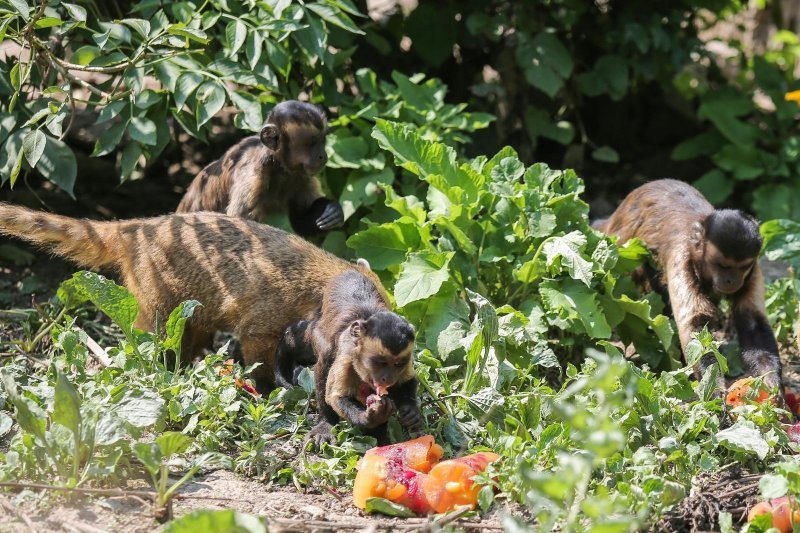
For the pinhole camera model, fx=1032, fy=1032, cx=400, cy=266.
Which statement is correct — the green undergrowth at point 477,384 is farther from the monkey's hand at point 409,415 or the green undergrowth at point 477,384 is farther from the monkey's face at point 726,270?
the monkey's face at point 726,270

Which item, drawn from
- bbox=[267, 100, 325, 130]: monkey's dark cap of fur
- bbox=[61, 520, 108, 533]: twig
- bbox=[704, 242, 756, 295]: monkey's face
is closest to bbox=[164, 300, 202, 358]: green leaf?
bbox=[61, 520, 108, 533]: twig

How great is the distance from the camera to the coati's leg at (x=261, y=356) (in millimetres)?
6281

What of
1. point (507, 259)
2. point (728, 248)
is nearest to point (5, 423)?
point (507, 259)

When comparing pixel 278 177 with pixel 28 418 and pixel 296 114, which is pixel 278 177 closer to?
pixel 296 114

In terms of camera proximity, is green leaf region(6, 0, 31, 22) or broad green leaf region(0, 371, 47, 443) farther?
green leaf region(6, 0, 31, 22)

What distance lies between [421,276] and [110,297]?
185 cm

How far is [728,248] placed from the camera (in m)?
6.62

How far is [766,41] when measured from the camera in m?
14.0

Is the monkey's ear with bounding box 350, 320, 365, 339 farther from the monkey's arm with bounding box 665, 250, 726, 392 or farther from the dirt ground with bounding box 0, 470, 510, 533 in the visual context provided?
the monkey's arm with bounding box 665, 250, 726, 392

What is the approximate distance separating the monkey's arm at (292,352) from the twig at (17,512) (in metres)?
1.91

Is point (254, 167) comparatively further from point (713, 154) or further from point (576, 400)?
point (713, 154)

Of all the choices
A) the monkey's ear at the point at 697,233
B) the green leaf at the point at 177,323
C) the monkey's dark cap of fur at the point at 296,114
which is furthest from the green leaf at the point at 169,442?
the monkey's ear at the point at 697,233

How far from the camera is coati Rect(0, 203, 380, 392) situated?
627 cm

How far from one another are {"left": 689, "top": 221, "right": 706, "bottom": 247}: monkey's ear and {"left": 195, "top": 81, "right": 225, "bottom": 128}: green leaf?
3.24 metres
